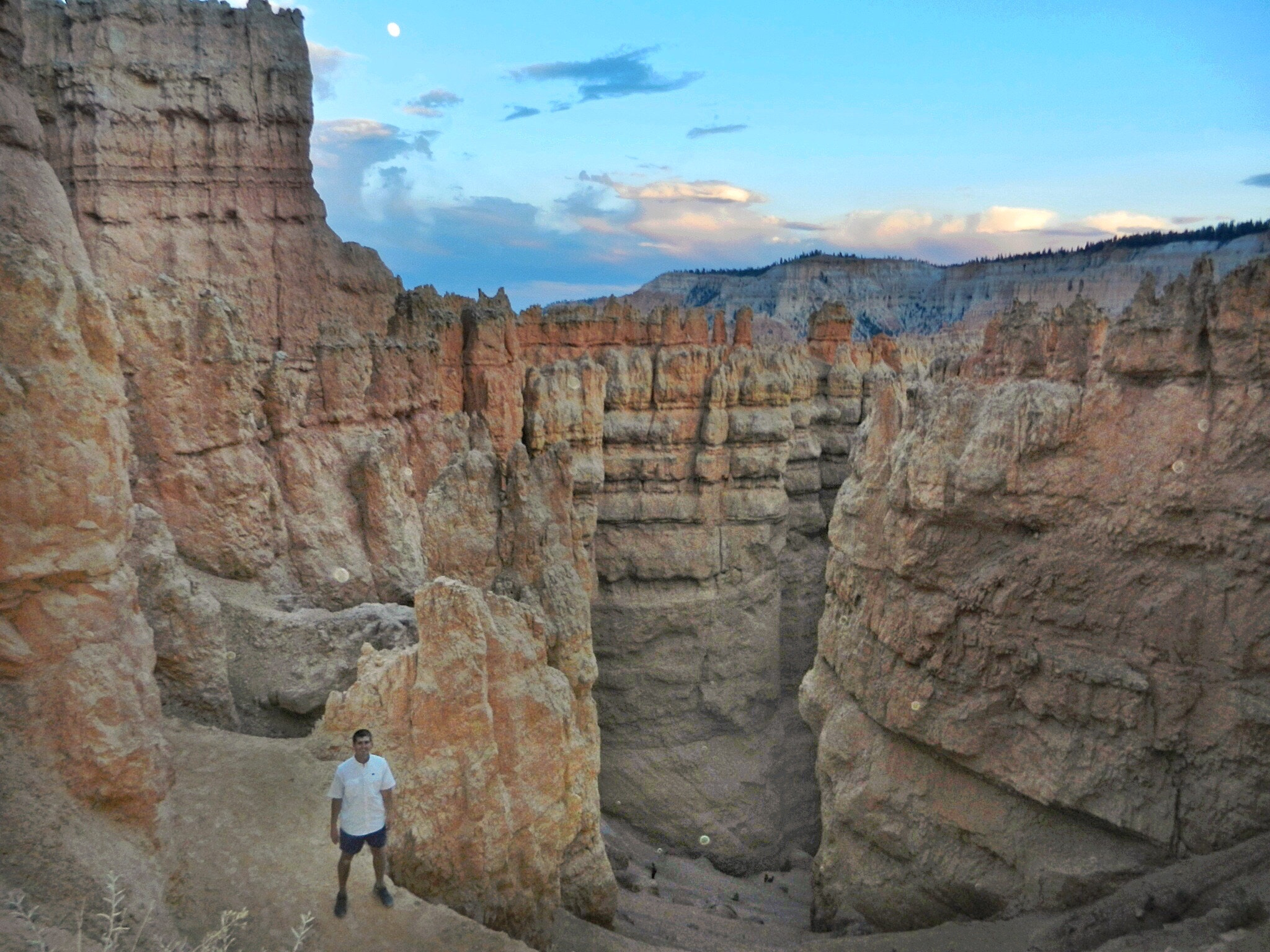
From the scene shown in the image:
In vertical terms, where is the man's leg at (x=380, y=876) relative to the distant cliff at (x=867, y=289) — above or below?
below

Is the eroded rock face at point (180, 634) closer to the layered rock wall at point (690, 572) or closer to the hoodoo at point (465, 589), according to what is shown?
the hoodoo at point (465, 589)

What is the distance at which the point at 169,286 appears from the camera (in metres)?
11.1

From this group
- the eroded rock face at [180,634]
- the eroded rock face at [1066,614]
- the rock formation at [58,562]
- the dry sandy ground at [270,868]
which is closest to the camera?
the rock formation at [58,562]

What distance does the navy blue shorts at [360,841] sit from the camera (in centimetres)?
620

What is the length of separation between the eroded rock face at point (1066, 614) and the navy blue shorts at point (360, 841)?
5352 mm

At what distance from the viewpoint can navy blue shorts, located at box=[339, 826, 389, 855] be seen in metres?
6.20

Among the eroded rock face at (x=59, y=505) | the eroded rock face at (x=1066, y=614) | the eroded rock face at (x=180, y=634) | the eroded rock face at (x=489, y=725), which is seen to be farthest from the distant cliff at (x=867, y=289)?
the eroded rock face at (x=59, y=505)

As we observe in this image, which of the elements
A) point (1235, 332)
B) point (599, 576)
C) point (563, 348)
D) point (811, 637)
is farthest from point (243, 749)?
point (811, 637)

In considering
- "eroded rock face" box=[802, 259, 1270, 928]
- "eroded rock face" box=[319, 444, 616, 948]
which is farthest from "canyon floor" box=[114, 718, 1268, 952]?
"eroded rock face" box=[802, 259, 1270, 928]

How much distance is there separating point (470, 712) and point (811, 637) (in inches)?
533

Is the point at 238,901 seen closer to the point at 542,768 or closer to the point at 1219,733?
the point at 542,768

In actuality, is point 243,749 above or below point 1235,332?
below

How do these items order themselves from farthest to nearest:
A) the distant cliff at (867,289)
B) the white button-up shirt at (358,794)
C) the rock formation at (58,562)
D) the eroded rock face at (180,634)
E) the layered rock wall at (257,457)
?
the distant cliff at (867,289), the eroded rock face at (180,634), the white button-up shirt at (358,794), the layered rock wall at (257,457), the rock formation at (58,562)

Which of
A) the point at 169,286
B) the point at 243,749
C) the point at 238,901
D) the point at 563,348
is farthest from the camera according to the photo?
the point at 563,348
